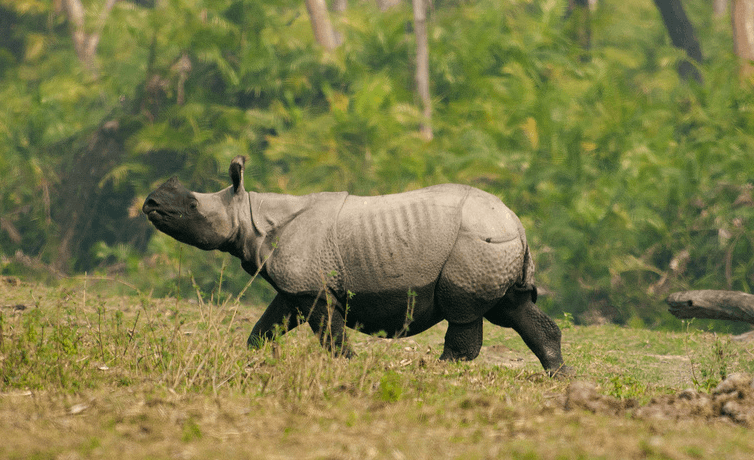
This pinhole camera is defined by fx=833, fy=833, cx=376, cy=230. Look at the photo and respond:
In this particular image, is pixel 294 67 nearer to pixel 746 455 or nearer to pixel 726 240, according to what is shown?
pixel 726 240

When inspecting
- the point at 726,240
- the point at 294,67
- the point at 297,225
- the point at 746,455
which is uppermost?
the point at 294,67

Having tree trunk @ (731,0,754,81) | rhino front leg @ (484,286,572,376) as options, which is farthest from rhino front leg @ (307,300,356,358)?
tree trunk @ (731,0,754,81)

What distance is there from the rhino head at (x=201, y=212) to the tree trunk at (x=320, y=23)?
12.3m

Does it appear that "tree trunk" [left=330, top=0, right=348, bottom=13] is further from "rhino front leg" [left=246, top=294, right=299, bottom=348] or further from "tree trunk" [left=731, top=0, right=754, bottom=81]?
"rhino front leg" [left=246, top=294, right=299, bottom=348]

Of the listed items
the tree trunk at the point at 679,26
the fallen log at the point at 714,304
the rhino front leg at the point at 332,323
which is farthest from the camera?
the tree trunk at the point at 679,26

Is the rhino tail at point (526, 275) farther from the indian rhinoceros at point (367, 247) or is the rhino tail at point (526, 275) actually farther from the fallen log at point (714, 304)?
the fallen log at point (714, 304)

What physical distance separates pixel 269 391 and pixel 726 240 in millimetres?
10992

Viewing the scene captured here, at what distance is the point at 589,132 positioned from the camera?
619 inches

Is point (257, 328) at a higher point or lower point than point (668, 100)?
lower

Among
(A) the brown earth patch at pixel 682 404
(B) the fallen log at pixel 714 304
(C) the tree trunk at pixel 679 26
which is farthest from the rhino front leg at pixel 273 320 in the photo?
(C) the tree trunk at pixel 679 26

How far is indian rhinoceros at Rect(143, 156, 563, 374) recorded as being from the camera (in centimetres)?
677

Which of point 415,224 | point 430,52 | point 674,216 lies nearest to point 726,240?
point 674,216

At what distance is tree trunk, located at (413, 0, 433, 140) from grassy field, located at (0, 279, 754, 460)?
10412 millimetres

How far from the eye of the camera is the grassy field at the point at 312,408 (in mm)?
4215
